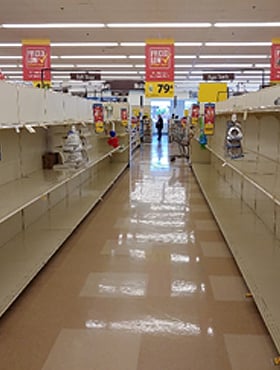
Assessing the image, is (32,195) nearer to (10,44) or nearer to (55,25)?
(55,25)

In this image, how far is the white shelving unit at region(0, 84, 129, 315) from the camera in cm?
400

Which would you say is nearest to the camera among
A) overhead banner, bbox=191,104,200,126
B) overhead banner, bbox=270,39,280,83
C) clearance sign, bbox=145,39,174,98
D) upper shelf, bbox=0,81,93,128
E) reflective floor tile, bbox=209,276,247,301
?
reflective floor tile, bbox=209,276,247,301

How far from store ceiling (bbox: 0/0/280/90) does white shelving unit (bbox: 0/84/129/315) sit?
90.2 inches

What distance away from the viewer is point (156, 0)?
7.82 metres

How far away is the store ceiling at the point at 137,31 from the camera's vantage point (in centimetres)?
820

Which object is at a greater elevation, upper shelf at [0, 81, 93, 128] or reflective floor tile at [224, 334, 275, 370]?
upper shelf at [0, 81, 93, 128]

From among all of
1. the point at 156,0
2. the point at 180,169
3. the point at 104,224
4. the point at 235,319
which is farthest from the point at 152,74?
the point at 235,319

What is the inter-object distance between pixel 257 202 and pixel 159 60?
659 cm

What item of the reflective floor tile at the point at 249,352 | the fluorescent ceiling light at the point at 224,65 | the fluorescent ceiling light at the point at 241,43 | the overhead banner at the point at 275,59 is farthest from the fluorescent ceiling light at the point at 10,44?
the reflective floor tile at the point at 249,352

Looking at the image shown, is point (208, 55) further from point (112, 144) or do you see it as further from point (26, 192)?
point (26, 192)

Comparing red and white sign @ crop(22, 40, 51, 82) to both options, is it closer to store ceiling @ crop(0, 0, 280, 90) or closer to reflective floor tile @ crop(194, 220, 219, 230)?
store ceiling @ crop(0, 0, 280, 90)

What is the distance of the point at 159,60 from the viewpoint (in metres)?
11.6

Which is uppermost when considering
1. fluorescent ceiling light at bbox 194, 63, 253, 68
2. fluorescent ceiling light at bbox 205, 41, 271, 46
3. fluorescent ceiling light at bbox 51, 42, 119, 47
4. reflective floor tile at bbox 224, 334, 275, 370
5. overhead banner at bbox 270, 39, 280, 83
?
fluorescent ceiling light at bbox 194, 63, 253, 68

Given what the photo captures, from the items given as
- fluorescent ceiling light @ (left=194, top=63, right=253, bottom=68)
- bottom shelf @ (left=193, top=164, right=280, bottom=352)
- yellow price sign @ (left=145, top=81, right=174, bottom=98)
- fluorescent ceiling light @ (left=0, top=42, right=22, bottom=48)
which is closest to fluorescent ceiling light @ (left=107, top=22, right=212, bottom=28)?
yellow price sign @ (left=145, top=81, right=174, bottom=98)
